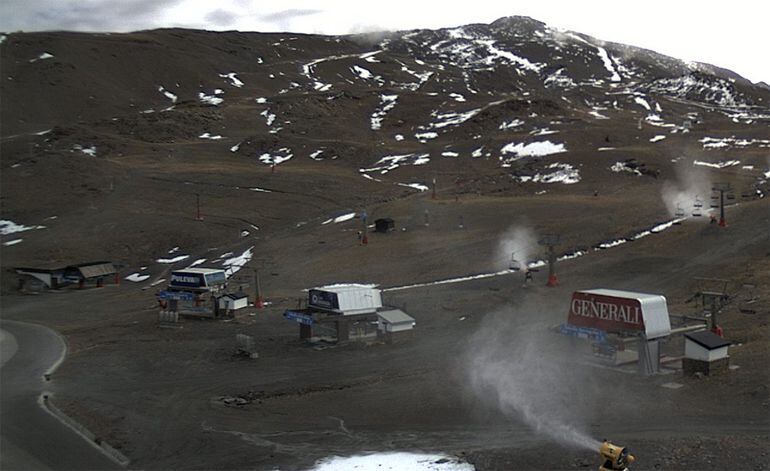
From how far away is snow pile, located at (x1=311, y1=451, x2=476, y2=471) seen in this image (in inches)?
693

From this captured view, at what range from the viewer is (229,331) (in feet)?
121

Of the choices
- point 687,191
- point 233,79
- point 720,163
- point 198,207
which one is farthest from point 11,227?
point 233,79

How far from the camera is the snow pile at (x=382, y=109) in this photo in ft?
438

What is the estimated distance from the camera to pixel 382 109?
14188 cm

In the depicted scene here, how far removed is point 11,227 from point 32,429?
177 ft

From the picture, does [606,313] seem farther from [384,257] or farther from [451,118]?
[451,118]

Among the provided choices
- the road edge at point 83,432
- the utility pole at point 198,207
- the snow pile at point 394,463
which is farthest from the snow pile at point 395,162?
the snow pile at point 394,463

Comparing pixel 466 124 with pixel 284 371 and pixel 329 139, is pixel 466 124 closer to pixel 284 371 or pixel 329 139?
pixel 329 139

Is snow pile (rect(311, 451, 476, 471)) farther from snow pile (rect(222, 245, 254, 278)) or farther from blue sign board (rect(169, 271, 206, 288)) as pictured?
snow pile (rect(222, 245, 254, 278))

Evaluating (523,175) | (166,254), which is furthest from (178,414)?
(523,175)

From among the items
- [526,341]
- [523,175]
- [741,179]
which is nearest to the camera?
[526,341]

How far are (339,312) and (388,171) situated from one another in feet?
214

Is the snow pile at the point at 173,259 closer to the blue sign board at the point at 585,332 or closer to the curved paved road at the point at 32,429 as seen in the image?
the curved paved road at the point at 32,429

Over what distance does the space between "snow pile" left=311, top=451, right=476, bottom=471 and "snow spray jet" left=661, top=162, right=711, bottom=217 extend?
45.5 meters
